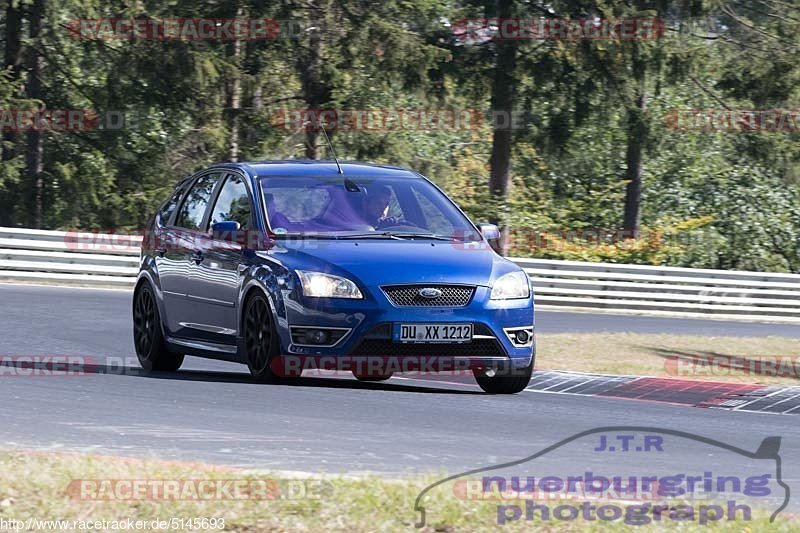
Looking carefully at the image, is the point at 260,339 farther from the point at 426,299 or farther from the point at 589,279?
the point at 589,279

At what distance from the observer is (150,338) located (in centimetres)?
1209

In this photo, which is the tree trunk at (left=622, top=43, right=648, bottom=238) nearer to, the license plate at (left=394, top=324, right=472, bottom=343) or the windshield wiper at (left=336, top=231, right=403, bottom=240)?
the windshield wiper at (left=336, top=231, right=403, bottom=240)

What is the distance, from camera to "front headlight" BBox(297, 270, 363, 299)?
9844 mm

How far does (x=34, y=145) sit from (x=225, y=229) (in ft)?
79.0

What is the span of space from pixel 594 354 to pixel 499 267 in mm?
4895

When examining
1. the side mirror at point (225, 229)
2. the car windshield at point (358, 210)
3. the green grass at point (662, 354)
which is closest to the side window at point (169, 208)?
the side mirror at point (225, 229)

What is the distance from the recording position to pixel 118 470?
21.7 ft

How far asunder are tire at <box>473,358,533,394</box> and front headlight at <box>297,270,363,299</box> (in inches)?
51.8

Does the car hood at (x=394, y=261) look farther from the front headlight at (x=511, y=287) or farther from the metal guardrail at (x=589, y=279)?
the metal guardrail at (x=589, y=279)

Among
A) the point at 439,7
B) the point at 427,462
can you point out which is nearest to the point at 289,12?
the point at 439,7

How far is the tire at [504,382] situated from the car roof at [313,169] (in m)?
1.80

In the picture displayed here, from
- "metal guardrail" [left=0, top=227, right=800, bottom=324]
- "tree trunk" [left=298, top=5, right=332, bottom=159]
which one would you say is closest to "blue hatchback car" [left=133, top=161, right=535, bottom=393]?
"metal guardrail" [left=0, top=227, right=800, bottom=324]

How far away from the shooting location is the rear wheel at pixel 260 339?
10.2 m

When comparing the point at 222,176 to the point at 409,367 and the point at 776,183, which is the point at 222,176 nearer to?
the point at 409,367
